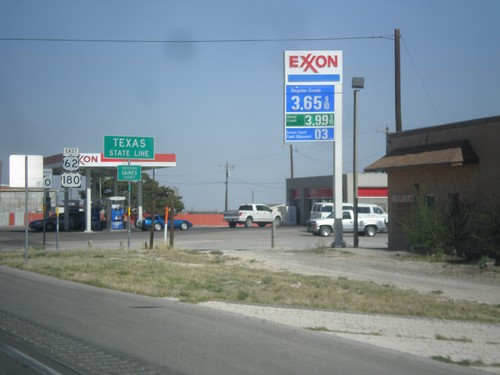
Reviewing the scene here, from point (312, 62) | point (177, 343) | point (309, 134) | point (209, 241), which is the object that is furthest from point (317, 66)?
point (177, 343)

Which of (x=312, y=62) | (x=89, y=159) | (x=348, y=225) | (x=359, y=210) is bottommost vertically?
(x=348, y=225)

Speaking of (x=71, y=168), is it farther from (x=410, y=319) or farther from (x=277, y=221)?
(x=277, y=221)

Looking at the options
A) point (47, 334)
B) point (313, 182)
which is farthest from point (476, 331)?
point (313, 182)

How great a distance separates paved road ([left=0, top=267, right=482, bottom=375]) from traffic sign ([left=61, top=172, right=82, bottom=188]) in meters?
12.6

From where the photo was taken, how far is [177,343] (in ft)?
29.4

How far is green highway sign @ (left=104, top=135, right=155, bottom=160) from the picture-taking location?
2634 cm

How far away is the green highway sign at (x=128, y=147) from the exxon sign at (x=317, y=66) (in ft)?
22.8

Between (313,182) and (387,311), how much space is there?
5101 centimetres

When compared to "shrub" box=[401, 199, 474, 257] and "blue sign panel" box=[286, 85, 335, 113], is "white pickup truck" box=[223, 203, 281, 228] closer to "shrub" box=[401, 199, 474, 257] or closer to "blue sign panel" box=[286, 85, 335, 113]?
"blue sign panel" box=[286, 85, 335, 113]

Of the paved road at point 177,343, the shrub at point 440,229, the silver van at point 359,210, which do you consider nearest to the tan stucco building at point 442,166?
the shrub at point 440,229

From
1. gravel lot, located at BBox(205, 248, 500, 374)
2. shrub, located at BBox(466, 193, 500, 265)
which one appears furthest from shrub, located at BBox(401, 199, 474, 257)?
shrub, located at BBox(466, 193, 500, 265)

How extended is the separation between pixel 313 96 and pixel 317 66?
126cm

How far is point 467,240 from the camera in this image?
2195 centimetres

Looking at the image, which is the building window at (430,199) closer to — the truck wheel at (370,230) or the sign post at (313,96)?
the sign post at (313,96)
